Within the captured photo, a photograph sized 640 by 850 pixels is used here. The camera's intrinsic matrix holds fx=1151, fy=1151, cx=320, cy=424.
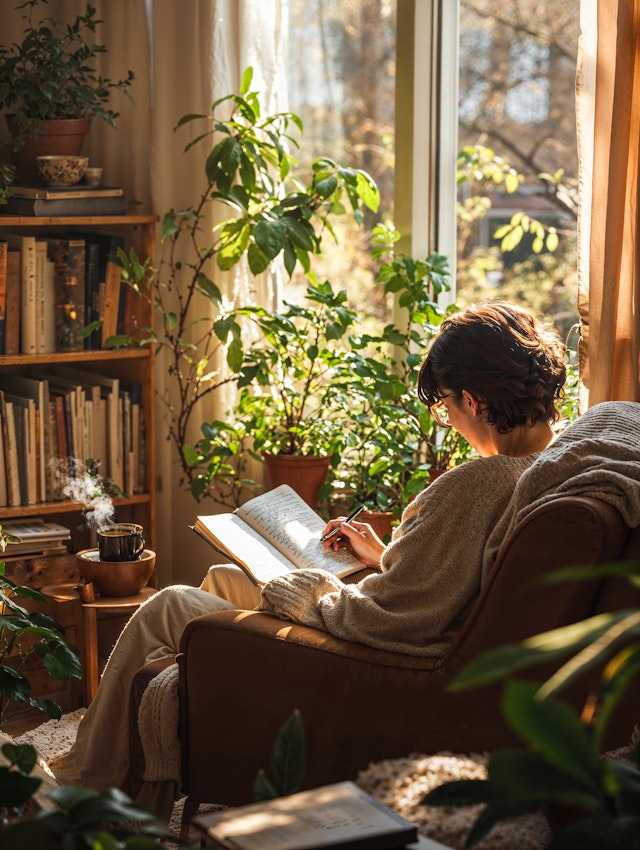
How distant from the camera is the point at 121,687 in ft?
7.52

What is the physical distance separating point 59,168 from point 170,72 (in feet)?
1.53

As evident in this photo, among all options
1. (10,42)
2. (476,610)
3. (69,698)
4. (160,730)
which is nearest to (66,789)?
(476,610)

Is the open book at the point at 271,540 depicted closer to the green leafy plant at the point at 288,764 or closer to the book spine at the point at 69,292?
the book spine at the point at 69,292

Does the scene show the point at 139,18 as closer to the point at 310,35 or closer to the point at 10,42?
the point at 10,42

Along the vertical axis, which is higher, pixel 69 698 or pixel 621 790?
pixel 621 790

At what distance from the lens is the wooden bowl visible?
2.78 metres

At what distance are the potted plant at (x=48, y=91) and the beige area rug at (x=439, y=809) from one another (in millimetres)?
2038

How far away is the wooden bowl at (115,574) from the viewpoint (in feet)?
9.12

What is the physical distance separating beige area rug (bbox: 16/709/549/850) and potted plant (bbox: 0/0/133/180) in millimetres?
2038

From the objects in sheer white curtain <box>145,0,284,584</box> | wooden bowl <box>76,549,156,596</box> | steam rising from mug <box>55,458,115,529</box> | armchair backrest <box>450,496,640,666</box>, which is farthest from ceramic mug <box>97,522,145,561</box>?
armchair backrest <box>450,496,640,666</box>

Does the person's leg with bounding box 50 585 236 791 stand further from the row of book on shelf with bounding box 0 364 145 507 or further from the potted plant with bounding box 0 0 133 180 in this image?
the potted plant with bounding box 0 0 133 180

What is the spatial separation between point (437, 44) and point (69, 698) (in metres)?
2.04

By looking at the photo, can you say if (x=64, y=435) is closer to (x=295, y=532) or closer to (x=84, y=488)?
(x=84, y=488)

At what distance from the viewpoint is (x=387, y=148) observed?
4590mm
